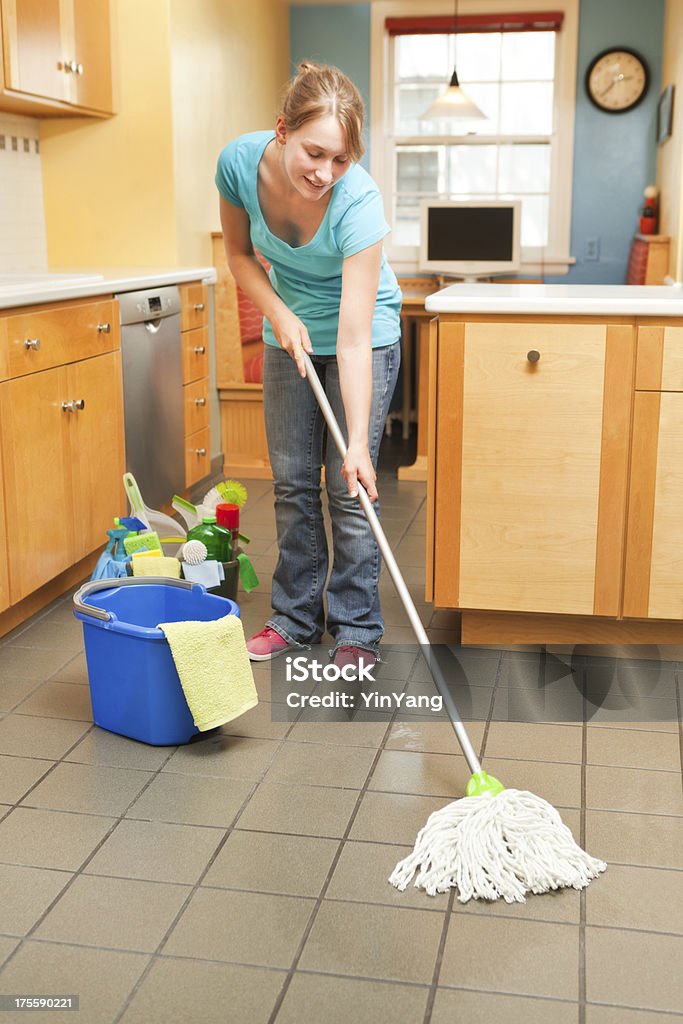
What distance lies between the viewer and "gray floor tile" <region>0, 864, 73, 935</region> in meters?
1.45

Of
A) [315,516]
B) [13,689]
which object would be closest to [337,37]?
[315,516]

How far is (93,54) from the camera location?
381cm

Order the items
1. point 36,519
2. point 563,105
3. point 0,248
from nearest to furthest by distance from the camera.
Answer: point 36,519 < point 0,248 < point 563,105

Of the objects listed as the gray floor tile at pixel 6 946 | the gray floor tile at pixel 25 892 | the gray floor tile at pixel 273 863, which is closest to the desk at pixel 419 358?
the gray floor tile at pixel 273 863

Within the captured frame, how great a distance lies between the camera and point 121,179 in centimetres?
404

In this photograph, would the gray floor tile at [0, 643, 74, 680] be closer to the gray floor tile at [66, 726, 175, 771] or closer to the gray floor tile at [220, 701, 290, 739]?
the gray floor tile at [66, 726, 175, 771]

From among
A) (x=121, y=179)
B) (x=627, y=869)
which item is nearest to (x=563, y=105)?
(x=121, y=179)

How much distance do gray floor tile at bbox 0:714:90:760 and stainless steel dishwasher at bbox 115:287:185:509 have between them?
1302 mm

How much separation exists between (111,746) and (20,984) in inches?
27.1

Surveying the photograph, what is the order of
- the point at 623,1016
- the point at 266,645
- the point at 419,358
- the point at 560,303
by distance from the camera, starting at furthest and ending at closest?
the point at 419,358
the point at 266,645
the point at 560,303
the point at 623,1016

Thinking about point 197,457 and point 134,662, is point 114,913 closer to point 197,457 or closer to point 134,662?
point 134,662

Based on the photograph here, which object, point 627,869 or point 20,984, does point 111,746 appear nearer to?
point 20,984

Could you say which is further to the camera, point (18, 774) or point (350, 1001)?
point (18, 774)

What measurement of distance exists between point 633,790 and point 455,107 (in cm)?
383
